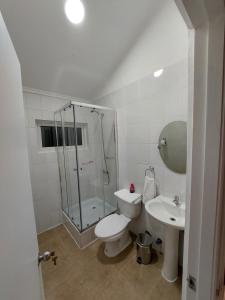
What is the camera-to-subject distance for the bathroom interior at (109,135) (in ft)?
4.83

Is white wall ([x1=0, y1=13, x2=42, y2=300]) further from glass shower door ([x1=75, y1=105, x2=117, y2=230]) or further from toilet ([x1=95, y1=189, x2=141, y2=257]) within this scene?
glass shower door ([x1=75, y1=105, x2=117, y2=230])

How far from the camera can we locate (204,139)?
0.50m

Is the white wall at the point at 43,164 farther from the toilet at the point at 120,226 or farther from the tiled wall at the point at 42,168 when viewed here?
the toilet at the point at 120,226

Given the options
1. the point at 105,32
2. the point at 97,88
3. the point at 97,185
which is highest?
the point at 105,32

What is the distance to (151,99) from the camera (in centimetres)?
178

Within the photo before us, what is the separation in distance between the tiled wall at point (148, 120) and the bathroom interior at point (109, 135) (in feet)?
0.04

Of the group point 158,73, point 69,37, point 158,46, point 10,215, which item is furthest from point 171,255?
point 69,37

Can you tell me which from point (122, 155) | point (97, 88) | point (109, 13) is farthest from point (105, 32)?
point (122, 155)

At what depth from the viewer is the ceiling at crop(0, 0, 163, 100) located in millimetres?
1408

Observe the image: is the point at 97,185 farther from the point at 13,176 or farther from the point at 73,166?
the point at 13,176

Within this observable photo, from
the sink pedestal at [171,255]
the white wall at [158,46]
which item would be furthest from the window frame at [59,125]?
the sink pedestal at [171,255]

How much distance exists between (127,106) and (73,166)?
1.35m

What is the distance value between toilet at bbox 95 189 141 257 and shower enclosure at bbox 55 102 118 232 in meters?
0.41

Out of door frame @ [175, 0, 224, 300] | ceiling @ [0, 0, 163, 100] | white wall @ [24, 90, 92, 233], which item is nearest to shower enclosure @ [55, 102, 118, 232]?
white wall @ [24, 90, 92, 233]
